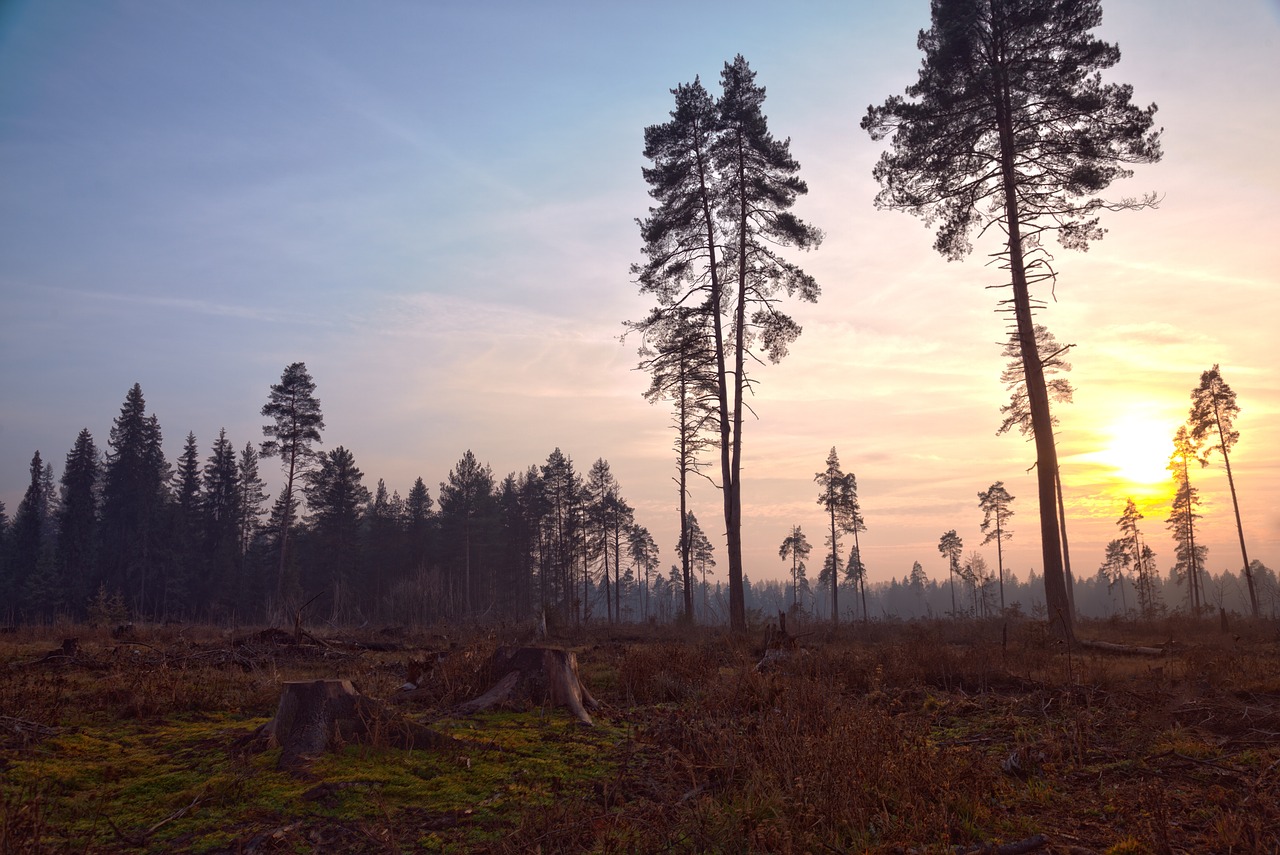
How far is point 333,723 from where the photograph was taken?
633cm

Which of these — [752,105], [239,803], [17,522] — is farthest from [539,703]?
[17,522]

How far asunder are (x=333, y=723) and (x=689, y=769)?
334 cm

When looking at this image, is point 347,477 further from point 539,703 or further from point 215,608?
point 539,703

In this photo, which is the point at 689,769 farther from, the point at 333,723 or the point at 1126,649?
the point at 1126,649

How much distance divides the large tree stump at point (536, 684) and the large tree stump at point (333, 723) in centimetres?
168

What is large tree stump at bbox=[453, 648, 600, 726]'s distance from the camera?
8250 millimetres

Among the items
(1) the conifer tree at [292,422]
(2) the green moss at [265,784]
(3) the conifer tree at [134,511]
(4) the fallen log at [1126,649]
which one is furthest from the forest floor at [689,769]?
(3) the conifer tree at [134,511]

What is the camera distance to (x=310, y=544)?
198 feet

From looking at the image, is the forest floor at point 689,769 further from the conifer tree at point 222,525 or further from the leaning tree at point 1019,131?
the conifer tree at point 222,525

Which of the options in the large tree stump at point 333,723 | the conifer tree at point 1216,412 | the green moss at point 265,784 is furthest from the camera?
the conifer tree at point 1216,412

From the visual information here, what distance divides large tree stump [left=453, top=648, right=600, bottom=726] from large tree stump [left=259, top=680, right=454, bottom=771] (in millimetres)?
1682

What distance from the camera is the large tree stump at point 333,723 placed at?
614cm

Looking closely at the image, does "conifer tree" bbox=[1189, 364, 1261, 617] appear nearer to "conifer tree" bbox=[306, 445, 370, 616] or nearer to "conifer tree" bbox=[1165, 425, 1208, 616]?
"conifer tree" bbox=[1165, 425, 1208, 616]

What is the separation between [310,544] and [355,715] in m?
60.0
